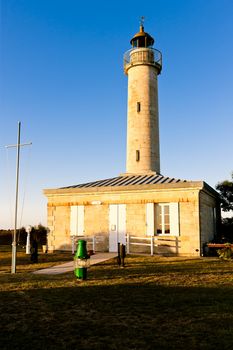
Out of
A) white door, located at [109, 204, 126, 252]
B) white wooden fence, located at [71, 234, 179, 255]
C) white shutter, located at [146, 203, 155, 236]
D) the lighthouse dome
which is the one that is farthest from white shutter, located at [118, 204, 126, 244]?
the lighthouse dome

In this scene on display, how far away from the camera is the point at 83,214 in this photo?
798 inches

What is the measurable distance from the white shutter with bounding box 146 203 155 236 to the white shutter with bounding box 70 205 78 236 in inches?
164

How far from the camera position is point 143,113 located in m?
25.1

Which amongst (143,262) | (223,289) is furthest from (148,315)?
(143,262)

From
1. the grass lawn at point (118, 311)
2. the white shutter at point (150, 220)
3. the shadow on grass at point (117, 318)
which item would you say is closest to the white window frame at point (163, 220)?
the white shutter at point (150, 220)

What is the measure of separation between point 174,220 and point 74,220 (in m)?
5.73

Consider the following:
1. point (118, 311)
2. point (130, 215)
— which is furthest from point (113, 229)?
point (118, 311)

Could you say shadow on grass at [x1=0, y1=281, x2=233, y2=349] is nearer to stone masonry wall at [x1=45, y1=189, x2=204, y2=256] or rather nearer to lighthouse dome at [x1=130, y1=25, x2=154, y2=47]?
stone masonry wall at [x1=45, y1=189, x2=204, y2=256]

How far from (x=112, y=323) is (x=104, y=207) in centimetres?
1366

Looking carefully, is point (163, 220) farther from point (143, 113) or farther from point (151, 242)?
point (143, 113)

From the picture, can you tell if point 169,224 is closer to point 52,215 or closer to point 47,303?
point 52,215

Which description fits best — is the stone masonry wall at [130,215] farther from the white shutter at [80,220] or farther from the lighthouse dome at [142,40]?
the lighthouse dome at [142,40]

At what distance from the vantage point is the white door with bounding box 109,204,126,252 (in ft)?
63.9

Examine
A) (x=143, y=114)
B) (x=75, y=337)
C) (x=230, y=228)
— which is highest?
(x=143, y=114)
